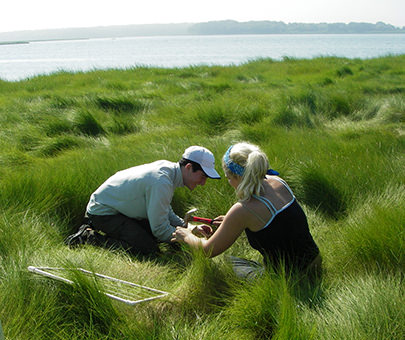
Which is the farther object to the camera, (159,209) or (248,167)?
(159,209)

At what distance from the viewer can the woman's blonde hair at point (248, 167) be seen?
8.64 ft

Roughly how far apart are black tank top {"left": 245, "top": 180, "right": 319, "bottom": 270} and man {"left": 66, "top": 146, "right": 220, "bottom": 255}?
670 millimetres

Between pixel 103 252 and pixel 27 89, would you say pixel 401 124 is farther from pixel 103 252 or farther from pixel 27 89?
pixel 27 89

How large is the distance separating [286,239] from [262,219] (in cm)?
23

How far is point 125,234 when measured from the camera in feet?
11.3

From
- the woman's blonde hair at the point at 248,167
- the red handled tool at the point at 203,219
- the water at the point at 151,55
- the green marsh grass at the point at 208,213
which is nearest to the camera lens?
the green marsh grass at the point at 208,213

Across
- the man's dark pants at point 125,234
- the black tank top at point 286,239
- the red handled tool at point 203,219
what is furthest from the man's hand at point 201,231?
the black tank top at point 286,239

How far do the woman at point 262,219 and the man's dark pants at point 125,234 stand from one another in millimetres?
655

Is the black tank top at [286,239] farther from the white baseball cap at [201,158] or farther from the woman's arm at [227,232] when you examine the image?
the white baseball cap at [201,158]

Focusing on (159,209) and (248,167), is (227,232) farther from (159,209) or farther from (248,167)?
(159,209)

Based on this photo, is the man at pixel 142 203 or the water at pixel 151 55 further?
the water at pixel 151 55

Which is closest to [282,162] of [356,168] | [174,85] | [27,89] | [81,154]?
[356,168]

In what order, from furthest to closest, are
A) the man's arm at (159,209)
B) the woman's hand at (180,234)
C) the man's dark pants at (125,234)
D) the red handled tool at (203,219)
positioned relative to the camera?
the red handled tool at (203,219) → the man's dark pants at (125,234) → the man's arm at (159,209) → the woman's hand at (180,234)

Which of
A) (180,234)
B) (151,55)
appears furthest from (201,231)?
(151,55)
